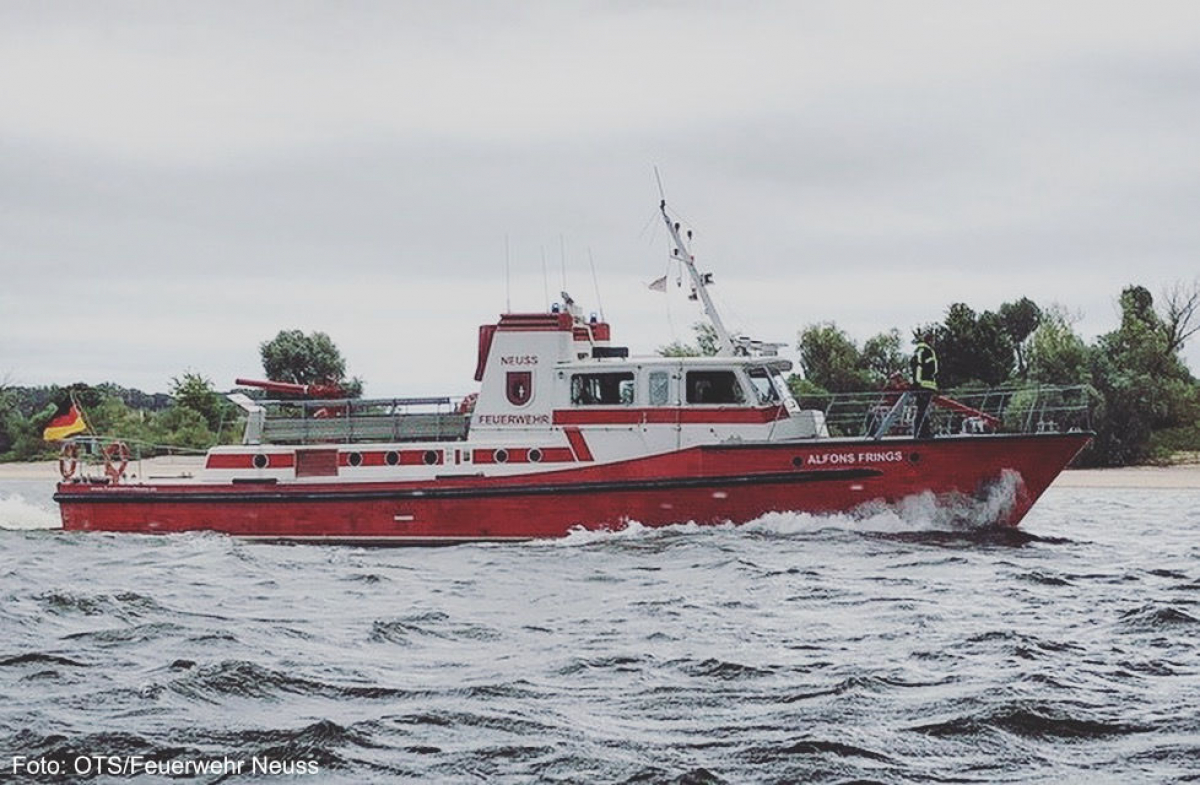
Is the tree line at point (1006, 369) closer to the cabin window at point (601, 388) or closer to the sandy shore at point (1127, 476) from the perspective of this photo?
the sandy shore at point (1127, 476)

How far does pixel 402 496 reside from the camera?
25688 mm

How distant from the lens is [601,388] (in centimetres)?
2589

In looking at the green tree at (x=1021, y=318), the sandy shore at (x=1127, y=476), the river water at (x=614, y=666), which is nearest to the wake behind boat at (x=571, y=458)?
the river water at (x=614, y=666)

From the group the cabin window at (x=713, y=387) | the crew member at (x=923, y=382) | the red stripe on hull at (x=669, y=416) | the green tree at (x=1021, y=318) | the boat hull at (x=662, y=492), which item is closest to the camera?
the boat hull at (x=662, y=492)

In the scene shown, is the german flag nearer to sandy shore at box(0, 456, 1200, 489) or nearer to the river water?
the river water

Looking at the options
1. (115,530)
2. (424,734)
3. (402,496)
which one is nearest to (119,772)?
(424,734)

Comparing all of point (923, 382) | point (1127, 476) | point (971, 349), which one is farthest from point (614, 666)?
point (971, 349)

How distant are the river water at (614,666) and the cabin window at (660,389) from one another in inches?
127

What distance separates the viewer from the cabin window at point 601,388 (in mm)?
25797

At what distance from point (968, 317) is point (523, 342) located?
37.4 m

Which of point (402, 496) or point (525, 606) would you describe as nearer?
point (525, 606)

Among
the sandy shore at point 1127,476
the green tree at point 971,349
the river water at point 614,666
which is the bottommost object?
the river water at point 614,666

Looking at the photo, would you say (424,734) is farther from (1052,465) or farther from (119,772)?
(1052,465)

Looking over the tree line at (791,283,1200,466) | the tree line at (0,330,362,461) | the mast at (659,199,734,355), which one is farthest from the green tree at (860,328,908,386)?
the mast at (659,199,734,355)
